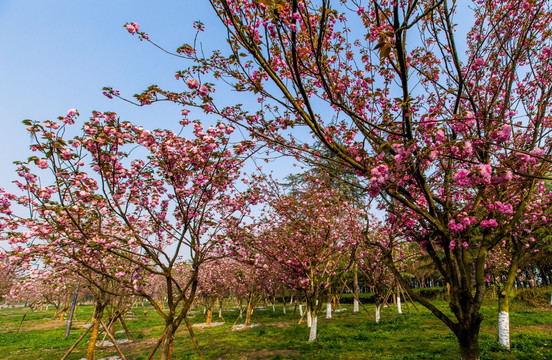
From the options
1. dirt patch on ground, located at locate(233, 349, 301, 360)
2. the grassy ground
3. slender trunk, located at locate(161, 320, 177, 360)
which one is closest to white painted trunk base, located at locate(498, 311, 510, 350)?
the grassy ground

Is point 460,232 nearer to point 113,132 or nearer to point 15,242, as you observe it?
point 113,132

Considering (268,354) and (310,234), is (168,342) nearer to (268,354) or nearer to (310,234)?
(268,354)

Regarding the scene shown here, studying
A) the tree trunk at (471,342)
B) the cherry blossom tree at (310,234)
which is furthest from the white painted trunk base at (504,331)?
the tree trunk at (471,342)

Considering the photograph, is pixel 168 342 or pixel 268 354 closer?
pixel 168 342

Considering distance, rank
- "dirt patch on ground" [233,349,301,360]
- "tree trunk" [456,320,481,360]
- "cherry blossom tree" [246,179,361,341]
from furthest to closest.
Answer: "cherry blossom tree" [246,179,361,341], "dirt patch on ground" [233,349,301,360], "tree trunk" [456,320,481,360]

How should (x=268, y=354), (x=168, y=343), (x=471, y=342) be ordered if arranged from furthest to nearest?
(x=268, y=354) < (x=168, y=343) < (x=471, y=342)

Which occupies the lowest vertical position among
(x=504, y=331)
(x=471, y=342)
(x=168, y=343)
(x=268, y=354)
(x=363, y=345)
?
(x=268, y=354)

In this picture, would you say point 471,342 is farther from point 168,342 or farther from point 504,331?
point 504,331

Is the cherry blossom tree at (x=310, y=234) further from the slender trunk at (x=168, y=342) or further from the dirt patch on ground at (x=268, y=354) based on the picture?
the slender trunk at (x=168, y=342)

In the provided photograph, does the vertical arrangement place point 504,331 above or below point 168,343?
below

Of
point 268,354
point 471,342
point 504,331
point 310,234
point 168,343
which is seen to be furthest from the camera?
point 310,234

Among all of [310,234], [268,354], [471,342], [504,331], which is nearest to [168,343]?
[471,342]

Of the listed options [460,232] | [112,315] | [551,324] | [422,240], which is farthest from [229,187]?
[551,324]

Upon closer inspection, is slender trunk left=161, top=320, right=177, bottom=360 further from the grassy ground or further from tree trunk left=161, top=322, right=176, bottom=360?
the grassy ground
